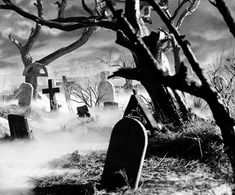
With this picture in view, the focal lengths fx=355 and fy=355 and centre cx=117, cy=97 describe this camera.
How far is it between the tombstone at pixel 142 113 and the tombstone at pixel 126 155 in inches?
100

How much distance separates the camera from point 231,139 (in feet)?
9.47

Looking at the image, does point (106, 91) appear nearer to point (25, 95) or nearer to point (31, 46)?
point (25, 95)

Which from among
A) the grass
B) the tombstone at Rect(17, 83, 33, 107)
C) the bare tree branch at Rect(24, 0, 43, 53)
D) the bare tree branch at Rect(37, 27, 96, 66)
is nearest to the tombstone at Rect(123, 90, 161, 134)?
the grass

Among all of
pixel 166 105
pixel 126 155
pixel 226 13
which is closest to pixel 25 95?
pixel 166 105

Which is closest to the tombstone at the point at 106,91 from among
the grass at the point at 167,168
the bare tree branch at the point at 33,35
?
the bare tree branch at the point at 33,35

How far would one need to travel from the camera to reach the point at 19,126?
9273mm

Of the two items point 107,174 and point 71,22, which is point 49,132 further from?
point 107,174

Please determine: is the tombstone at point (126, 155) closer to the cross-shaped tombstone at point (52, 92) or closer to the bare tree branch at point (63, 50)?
the cross-shaped tombstone at point (52, 92)

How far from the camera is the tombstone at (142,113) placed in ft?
24.1

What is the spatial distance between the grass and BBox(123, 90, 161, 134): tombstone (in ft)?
0.78

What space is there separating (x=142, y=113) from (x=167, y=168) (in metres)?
2.35

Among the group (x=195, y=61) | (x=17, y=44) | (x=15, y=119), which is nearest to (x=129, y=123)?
(x=195, y=61)

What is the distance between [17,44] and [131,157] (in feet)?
77.0

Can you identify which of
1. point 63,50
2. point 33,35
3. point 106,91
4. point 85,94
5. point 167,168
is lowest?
point 167,168
